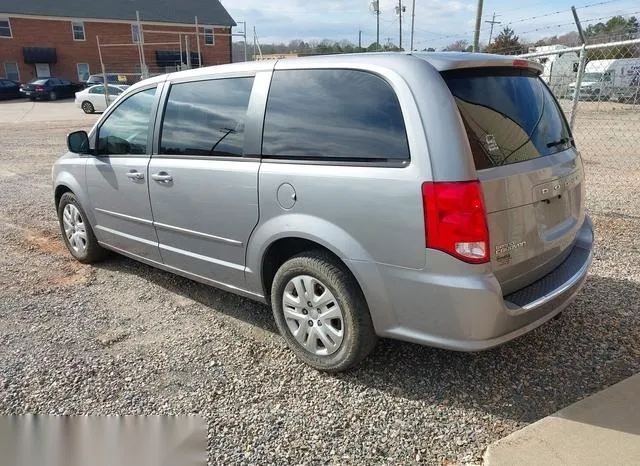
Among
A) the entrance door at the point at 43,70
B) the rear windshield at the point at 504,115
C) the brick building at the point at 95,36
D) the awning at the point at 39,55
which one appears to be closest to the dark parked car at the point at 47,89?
the brick building at the point at 95,36

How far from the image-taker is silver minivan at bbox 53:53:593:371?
2.54 m

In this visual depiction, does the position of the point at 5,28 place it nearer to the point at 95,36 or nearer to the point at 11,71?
the point at 11,71

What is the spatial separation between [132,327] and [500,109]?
2.92 meters

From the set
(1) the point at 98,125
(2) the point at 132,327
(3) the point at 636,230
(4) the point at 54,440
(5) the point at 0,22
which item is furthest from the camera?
(5) the point at 0,22

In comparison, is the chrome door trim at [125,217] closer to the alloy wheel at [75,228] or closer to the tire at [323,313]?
the alloy wheel at [75,228]

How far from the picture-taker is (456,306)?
2.55m

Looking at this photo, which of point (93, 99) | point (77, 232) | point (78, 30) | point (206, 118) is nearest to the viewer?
point (206, 118)

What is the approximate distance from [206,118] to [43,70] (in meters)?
45.1

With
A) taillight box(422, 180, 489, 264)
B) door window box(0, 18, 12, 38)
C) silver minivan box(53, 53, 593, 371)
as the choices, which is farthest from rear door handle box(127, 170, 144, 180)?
door window box(0, 18, 12, 38)

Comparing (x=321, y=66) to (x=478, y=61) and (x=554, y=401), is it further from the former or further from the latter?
(x=554, y=401)

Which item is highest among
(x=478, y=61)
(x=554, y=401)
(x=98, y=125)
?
(x=478, y=61)

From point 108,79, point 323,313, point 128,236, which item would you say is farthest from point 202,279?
point 108,79

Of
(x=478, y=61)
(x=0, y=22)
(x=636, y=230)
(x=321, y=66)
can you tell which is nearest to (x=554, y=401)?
(x=478, y=61)

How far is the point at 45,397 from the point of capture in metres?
2.99
